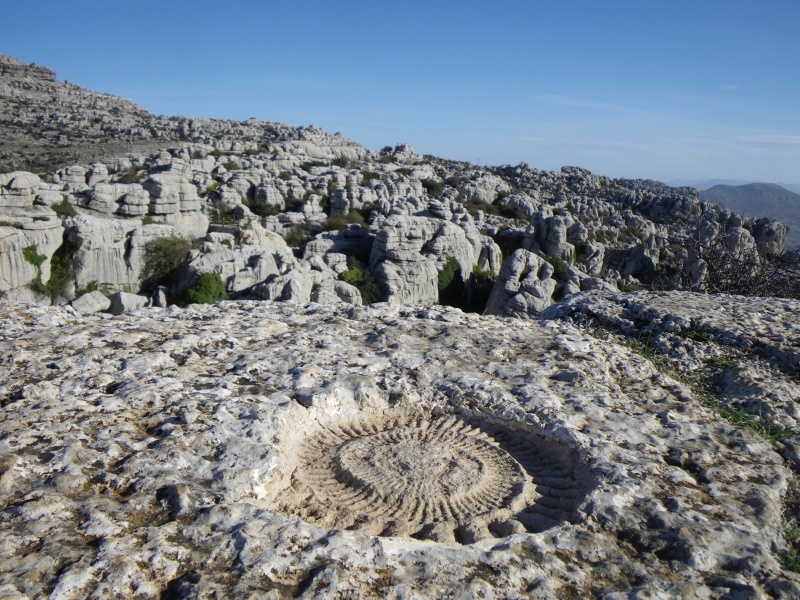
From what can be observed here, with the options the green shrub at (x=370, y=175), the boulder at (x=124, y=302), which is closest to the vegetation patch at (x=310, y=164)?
the green shrub at (x=370, y=175)

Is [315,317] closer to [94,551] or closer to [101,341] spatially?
[101,341]

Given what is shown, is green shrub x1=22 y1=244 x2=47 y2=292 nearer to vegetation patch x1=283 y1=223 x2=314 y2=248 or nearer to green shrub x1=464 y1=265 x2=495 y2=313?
vegetation patch x1=283 y1=223 x2=314 y2=248

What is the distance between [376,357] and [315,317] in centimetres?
101

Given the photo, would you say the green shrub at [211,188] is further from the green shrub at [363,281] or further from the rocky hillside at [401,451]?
the rocky hillside at [401,451]

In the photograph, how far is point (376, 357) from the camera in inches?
162

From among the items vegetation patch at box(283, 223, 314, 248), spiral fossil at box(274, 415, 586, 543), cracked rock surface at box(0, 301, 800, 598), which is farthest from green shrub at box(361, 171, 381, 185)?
spiral fossil at box(274, 415, 586, 543)

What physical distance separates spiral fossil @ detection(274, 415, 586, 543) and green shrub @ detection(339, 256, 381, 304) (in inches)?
891

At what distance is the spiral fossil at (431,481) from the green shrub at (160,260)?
846 inches

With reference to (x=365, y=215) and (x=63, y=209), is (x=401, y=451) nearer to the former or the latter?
(x=63, y=209)

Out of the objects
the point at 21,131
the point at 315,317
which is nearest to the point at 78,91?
the point at 21,131

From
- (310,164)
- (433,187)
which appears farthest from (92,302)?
(310,164)

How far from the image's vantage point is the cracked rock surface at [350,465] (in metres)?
2.15

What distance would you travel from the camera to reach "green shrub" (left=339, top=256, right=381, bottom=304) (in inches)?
1053

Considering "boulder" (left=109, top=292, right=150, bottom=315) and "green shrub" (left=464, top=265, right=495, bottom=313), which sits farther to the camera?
"green shrub" (left=464, top=265, right=495, bottom=313)
